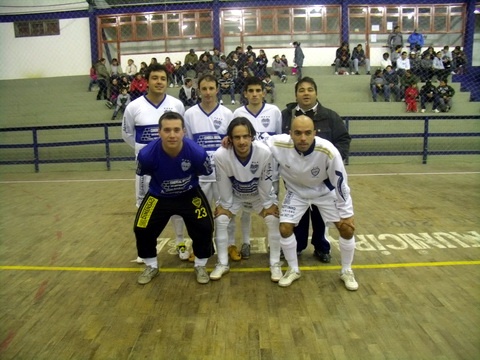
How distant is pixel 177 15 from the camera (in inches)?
719

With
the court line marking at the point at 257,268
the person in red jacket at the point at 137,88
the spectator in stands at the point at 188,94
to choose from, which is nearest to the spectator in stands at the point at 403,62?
the spectator in stands at the point at 188,94

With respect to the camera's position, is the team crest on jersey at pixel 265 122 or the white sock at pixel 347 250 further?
the team crest on jersey at pixel 265 122

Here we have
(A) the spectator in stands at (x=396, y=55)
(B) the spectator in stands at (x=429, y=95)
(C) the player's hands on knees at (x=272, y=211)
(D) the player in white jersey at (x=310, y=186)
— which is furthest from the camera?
(A) the spectator in stands at (x=396, y=55)

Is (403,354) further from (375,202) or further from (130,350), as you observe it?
(375,202)

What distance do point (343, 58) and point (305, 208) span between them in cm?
1381

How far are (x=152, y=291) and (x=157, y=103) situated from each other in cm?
176

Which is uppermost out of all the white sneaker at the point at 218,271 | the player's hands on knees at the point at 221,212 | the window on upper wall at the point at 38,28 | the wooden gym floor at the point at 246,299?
the window on upper wall at the point at 38,28

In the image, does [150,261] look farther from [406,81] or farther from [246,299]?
[406,81]

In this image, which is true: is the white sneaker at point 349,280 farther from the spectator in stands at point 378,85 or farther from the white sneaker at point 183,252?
the spectator in stands at point 378,85

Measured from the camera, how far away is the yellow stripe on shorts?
3.62m

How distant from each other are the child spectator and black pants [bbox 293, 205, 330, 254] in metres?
9.81

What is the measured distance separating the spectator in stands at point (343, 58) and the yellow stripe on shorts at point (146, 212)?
14057mm

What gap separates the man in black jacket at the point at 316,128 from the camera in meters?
3.88

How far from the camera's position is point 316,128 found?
3.99m
